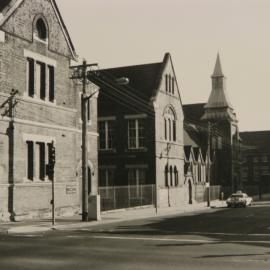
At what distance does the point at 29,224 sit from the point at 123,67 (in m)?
29.0

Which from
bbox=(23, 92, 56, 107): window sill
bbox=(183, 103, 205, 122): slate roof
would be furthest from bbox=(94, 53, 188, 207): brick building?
bbox=(183, 103, 205, 122): slate roof

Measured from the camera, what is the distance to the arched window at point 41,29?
2946 cm

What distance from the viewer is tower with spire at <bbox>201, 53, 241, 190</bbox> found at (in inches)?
3115

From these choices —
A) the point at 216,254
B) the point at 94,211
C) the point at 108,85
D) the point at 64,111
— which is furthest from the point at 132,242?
the point at 108,85

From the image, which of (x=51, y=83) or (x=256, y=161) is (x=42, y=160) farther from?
(x=256, y=161)

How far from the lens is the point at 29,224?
2466cm

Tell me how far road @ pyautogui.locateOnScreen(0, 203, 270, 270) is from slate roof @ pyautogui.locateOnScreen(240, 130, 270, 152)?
9062 centimetres

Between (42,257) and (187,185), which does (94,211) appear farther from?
(187,185)

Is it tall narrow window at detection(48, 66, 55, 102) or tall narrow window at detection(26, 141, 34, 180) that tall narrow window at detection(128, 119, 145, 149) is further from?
tall narrow window at detection(26, 141, 34, 180)

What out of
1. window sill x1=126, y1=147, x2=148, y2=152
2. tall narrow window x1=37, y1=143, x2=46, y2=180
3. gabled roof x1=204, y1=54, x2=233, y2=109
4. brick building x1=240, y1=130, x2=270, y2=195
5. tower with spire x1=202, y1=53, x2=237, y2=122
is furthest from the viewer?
brick building x1=240, y1=130, x2=270, y2=195

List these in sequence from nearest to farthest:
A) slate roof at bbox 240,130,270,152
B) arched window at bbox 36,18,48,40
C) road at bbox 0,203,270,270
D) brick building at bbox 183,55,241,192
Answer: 1. road at bbox 0,203,270,270
2. arched window at bbox 36,18,48,40
3. brick building at bbox 183,55,241,192
4. slate roof at bbox 240,130,270,152

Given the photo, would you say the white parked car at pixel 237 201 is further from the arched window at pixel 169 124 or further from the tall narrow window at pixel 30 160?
the tall narrow window at pixel 30 160

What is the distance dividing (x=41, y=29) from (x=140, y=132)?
18.6 metres

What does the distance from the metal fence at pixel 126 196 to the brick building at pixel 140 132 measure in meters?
0.94
